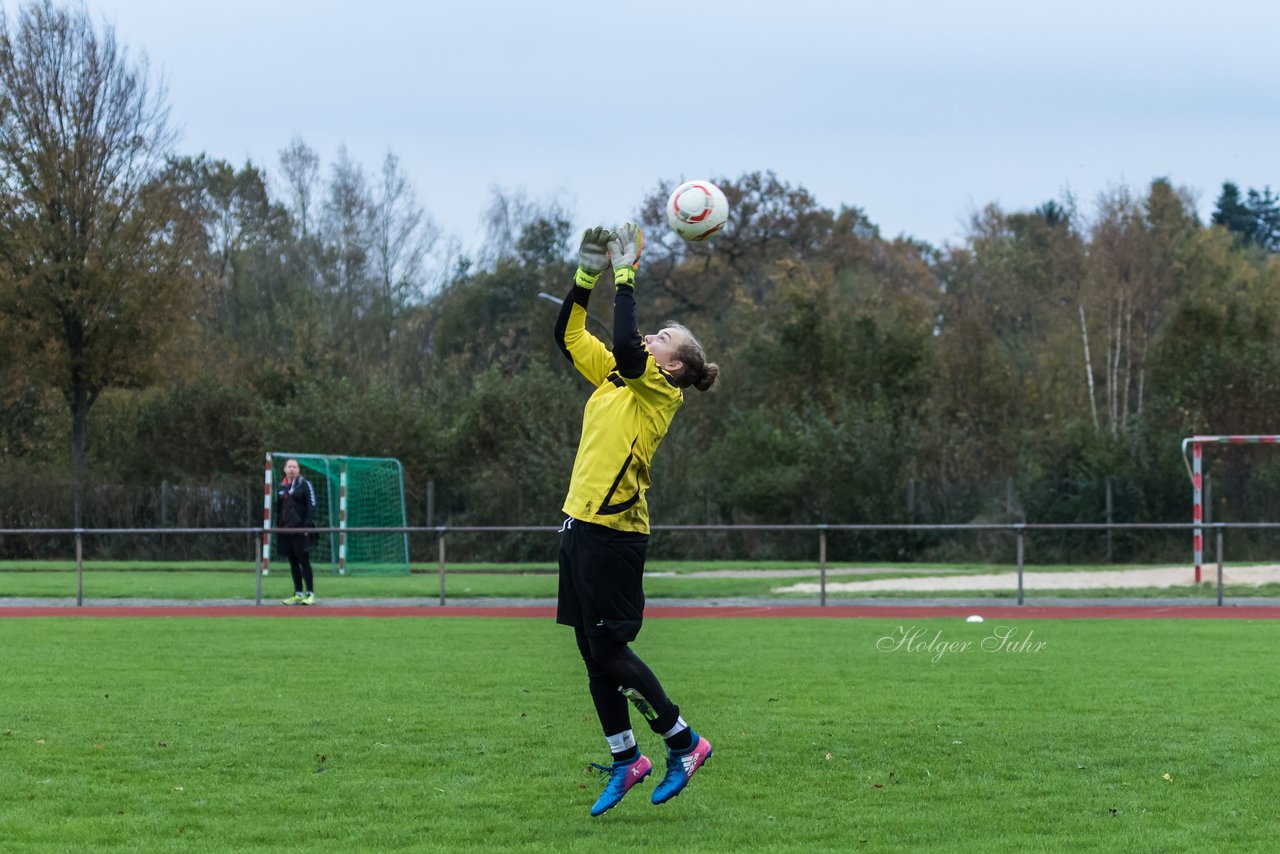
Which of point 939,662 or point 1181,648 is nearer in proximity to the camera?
point 939,662

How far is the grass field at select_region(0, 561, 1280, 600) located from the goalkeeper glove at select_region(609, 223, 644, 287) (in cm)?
1537

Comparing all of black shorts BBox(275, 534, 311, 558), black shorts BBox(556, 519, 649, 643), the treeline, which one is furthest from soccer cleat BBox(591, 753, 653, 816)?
the treeline

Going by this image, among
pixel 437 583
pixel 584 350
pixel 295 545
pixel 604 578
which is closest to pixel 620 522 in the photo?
pixel 604 578

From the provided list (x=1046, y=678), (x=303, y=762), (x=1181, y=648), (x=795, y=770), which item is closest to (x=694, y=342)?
(x=795, y=770)

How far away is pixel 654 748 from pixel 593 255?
283cm

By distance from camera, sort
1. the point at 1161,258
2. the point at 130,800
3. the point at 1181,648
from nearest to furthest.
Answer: the point at 130,800, the point at 1181,648, the point at 1161,258

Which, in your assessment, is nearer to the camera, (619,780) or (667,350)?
(619,780)

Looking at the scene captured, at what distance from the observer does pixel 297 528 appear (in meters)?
21.0

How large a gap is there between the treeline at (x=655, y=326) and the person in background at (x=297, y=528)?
13.6 meters

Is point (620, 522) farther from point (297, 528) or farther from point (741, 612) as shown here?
point (297, 528)

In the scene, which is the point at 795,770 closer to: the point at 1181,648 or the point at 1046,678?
the point at 1046,678

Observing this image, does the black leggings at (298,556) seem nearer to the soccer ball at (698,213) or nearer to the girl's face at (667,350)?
the soccer ball at (698,213)

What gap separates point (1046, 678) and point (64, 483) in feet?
104

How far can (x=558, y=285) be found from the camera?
51906 millimetres
